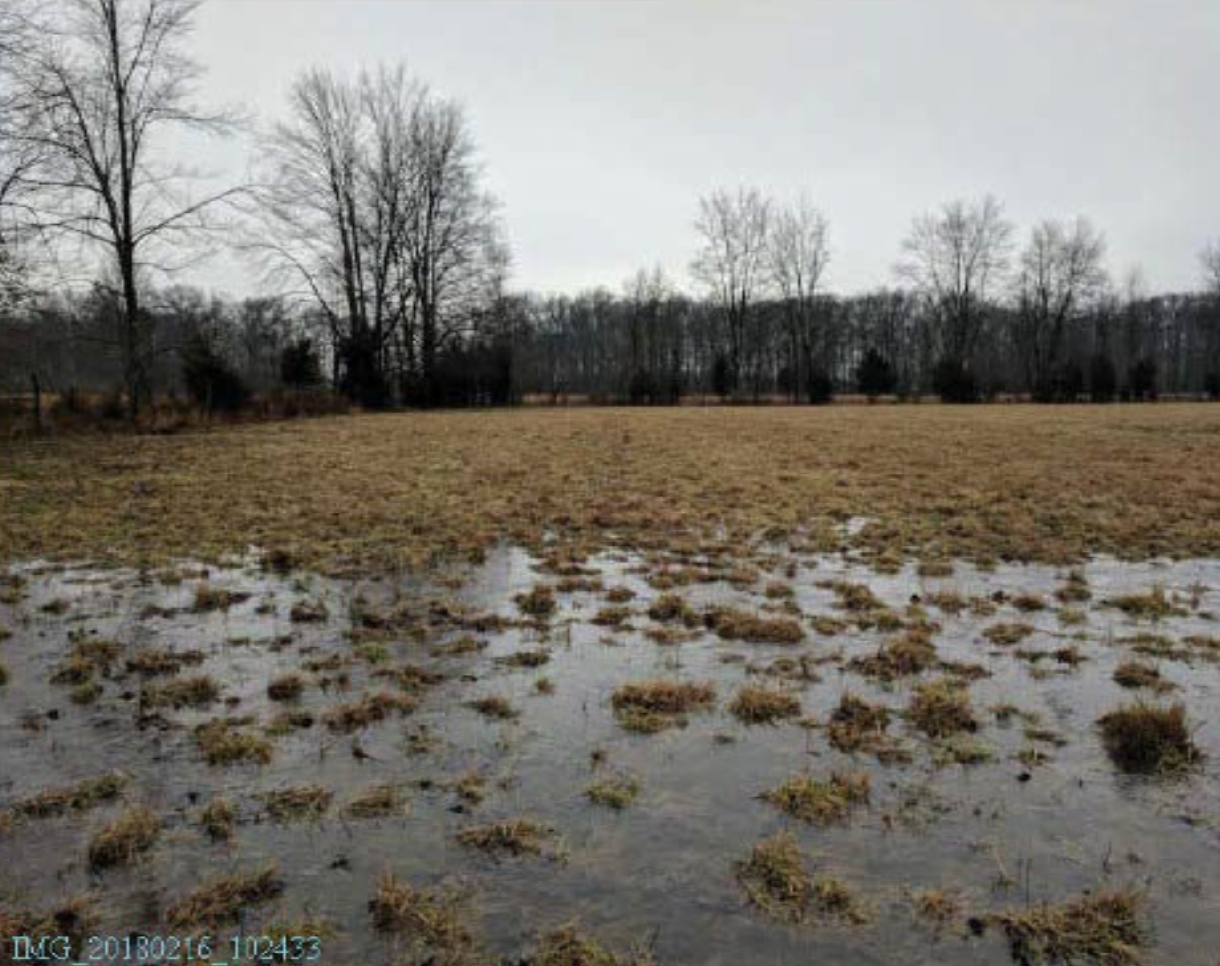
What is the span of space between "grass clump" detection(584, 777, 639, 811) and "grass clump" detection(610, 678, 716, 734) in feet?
1.99

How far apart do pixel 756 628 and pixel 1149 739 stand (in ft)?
8.39

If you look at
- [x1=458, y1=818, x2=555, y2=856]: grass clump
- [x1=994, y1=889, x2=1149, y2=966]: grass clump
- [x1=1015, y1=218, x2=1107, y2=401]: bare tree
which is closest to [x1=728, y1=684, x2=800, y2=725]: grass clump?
[x1=458, y1=818, x2=555, y2=856]: grass clump

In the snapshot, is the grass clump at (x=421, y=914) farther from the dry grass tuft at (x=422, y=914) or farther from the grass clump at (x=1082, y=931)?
the grass clump at (x=1082, y=931)

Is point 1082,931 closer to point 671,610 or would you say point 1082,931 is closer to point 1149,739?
point 1149,739

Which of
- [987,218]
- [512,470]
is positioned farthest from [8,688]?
[987,218]

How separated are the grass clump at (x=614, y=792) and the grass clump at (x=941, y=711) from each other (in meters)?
1.65

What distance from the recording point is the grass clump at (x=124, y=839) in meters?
3.16

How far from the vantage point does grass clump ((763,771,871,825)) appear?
353 cm

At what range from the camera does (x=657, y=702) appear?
4.82m

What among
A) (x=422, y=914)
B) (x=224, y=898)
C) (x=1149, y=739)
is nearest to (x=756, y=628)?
(x=1149, y=739)

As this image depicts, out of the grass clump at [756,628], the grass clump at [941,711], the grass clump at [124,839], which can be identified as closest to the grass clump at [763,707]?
the grass clump at [941,711]

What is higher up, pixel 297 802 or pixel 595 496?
pixel 595 496

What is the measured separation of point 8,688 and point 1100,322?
296 feet

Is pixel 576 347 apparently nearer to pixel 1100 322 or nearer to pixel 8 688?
pixel 1100 322
